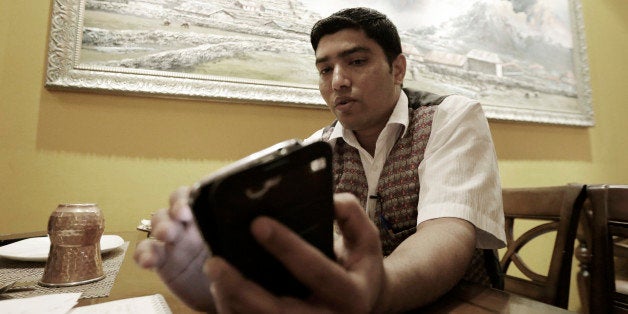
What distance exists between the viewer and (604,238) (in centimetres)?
68

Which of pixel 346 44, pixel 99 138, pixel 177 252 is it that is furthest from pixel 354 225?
pixel 99 138

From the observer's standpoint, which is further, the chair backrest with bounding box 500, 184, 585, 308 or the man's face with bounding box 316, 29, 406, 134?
the man's face with bounding box 316, 29, 406, 134

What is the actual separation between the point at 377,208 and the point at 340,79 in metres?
0.35

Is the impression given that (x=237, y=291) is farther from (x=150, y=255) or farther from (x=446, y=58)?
(x=446, y=58)

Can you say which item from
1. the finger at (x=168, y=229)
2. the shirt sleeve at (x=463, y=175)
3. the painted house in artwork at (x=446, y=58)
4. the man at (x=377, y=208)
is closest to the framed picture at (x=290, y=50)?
the painted house in artwork at (x=446, y=58)

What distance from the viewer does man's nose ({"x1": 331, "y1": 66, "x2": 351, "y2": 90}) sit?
3.05ft

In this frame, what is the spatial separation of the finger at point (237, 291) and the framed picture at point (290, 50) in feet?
4.00

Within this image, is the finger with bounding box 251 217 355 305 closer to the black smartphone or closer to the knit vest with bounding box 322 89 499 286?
the black smartphone

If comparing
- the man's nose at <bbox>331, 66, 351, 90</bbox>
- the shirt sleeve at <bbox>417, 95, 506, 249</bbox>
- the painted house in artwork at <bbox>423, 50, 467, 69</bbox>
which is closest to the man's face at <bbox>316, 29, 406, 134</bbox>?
the man's nose at <bbox>331, 66, 351, 90</bbox>

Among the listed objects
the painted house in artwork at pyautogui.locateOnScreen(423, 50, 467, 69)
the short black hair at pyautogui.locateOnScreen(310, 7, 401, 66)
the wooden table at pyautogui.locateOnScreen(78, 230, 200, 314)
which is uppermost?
the painted house in artwork at pyautogui.locateOnScreen(423, 50, 467, 69)

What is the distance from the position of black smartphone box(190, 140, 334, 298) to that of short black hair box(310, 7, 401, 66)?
2.57 feet

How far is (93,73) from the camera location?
48.9 inches

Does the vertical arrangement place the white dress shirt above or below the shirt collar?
below

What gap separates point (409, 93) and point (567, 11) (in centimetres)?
165
